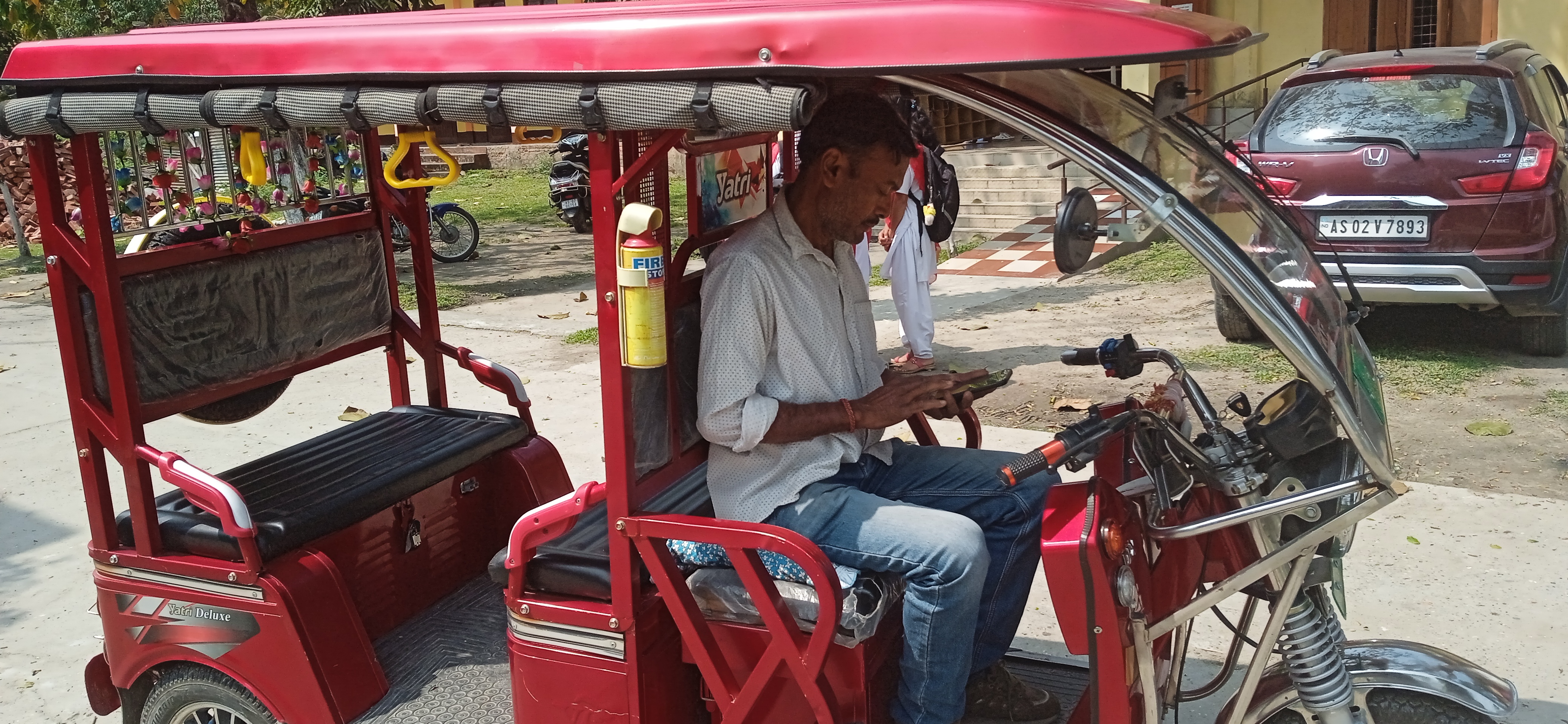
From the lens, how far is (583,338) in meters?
8.06

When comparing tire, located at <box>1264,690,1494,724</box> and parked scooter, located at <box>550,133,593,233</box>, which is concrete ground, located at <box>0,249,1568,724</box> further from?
parked scooter, located at <box>550,133,593,233</box>

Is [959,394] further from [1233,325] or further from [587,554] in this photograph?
[1233,325]

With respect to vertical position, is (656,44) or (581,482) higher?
(656,44)

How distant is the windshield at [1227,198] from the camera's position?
2.13 metres

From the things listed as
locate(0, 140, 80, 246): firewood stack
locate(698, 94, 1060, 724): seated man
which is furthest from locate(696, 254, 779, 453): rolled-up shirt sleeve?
locate(0, 140, 80, 246): firewood stack

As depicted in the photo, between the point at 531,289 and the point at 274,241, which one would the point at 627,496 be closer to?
the point at 274,241

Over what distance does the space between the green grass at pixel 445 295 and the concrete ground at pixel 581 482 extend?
5.00 ft

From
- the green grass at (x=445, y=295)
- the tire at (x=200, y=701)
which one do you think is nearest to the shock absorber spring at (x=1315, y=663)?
the tire at (x=200, y=701)

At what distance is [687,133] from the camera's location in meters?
2.20

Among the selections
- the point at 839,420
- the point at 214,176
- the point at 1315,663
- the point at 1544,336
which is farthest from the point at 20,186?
the point at 1315,663

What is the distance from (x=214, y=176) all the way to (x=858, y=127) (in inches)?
63.5

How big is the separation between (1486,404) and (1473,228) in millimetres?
1066

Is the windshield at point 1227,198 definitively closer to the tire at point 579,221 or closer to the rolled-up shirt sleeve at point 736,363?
the rolled-up shirt sleeve at point 736,363

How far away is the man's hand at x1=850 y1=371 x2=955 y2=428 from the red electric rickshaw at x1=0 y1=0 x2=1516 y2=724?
322mm
